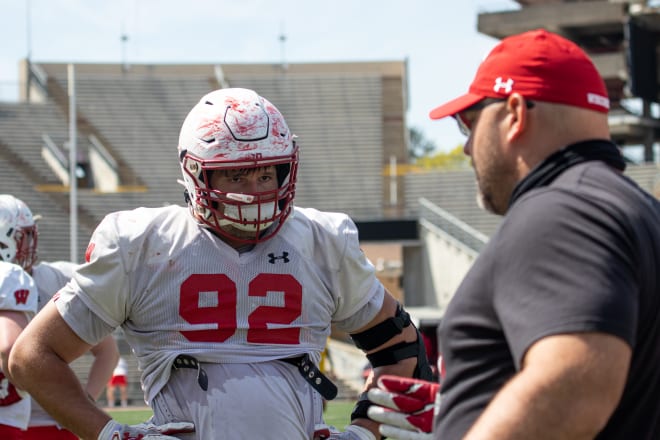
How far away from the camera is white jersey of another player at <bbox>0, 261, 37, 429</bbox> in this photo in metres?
3.88

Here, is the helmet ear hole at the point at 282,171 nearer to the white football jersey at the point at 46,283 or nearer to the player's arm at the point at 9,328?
the player's arm at the point at 9,328

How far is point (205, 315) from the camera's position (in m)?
2.89

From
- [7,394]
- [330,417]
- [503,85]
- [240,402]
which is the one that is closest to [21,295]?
[7,394]

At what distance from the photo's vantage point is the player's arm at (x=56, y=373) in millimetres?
2904

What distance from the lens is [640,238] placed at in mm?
1783

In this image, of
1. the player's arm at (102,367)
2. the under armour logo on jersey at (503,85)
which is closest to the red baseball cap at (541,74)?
the under armour logo on jersey at (503,85)

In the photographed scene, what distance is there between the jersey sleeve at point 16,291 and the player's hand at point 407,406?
6.87ft

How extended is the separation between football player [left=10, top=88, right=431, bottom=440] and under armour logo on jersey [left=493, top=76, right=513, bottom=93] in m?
1.11

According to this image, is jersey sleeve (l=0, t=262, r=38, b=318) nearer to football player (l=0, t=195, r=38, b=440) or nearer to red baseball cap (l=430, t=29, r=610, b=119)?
football player (l=0, t=195, r=38, b=440)

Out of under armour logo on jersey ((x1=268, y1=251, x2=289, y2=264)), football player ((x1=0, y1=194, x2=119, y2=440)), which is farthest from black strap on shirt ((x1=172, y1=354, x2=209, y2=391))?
football player ((x1=0, y1=194, x2=119, y2=440))

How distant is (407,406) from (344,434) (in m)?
0.93

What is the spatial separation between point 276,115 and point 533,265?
58.7 inches

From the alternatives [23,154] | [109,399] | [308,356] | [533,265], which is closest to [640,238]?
[533,265]

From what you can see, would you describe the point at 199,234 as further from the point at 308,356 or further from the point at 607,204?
the point at 607,204
